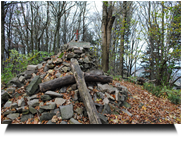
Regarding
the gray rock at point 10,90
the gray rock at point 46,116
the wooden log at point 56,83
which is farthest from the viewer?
the gray rock at point 10,90

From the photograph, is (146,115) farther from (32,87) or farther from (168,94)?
(32,87)

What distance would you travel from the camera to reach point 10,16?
39.8 feet

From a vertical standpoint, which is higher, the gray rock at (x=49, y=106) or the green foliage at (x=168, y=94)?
the gray rock at (x=49, y=106)

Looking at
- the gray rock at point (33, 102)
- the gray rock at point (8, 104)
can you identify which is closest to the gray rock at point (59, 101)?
the gray rock at point (33, 102)

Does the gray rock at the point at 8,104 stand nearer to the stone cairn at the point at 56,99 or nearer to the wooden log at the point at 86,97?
the stone cairn at the point at 56,99

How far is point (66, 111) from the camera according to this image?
3.08 metres

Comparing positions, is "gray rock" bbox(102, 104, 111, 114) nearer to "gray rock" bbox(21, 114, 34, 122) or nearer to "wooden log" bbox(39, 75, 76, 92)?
"wooden log" bbox(39, 75, 76, 92)

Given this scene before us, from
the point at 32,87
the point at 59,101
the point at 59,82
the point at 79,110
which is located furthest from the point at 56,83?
the point at 79,110

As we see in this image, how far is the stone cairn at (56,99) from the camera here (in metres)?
3.02

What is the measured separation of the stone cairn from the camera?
3.02 metres
